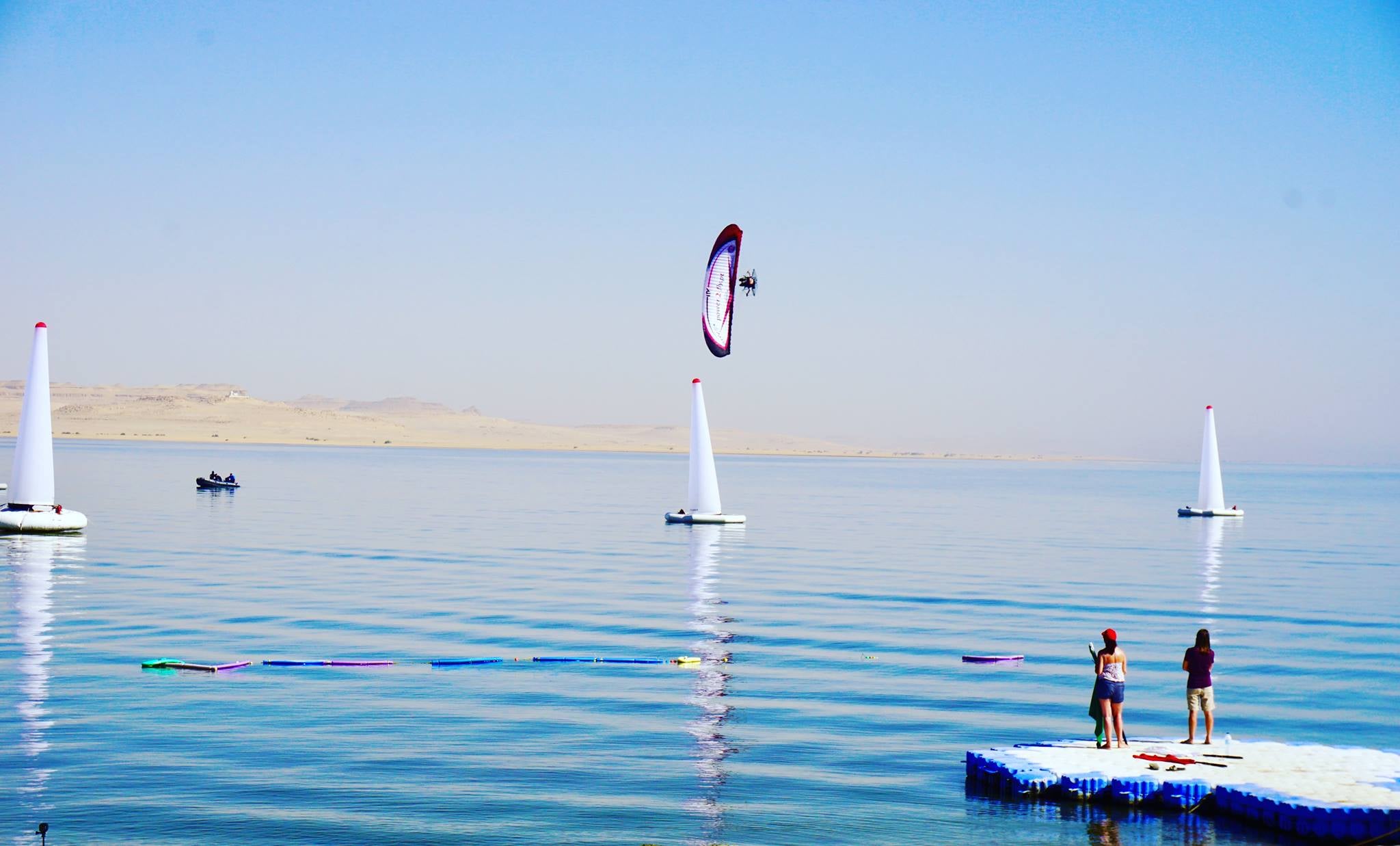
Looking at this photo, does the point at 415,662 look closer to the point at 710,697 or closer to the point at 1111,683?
the point at 710,697

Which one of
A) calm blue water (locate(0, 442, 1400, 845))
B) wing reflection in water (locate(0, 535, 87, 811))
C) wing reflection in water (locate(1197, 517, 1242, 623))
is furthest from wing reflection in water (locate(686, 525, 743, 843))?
wing reflection in water (locate(1197, 517, 1242, 623))

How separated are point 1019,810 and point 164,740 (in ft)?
41.4

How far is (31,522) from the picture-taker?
57688 millimetres

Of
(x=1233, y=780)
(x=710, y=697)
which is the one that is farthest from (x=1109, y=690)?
(x=710, y=697)

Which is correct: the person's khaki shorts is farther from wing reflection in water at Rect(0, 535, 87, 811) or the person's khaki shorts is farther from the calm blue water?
wing reflection in water at Rect(0, 535, 87, 811)

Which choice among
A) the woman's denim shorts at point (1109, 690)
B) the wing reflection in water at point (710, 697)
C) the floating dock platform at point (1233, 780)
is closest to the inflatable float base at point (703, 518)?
the wing reflection in water at point (710, 697)

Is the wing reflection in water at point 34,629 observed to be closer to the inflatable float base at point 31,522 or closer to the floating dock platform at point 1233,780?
the inflatable float base at point 31,522

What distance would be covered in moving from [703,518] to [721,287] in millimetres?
25165

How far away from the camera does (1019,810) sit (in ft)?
62.7

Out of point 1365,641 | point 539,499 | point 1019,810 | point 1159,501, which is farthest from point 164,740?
point 1159,501

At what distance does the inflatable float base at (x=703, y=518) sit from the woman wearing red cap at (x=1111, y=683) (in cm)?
5298

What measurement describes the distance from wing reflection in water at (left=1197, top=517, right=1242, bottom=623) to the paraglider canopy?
17.6 meters

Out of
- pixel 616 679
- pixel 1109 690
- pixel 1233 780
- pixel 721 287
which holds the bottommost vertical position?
pixel 616 679

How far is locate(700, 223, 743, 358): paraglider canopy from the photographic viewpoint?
163 feet
